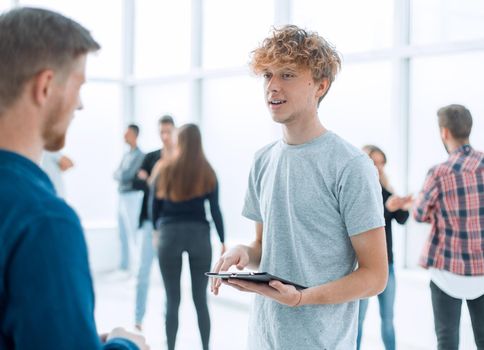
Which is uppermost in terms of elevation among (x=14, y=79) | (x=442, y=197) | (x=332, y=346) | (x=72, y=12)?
(x=72, y=12)

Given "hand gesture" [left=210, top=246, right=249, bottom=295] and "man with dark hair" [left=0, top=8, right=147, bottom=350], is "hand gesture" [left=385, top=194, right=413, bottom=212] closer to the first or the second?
"hand gesture" [left=210, top=246, right=249, bottom=295]

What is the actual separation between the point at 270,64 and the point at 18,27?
0.90m

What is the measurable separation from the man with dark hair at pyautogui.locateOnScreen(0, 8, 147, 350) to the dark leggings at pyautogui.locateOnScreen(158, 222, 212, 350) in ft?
9.54

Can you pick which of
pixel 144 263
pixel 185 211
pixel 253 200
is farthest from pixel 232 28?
pixel 253 200

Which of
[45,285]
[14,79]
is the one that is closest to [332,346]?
[45,285]

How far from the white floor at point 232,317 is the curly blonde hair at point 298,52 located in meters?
2.92

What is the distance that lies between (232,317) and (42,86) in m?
4.81

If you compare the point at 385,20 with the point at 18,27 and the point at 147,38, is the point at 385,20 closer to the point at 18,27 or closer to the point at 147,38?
the point at 147,38

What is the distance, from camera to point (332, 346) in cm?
158

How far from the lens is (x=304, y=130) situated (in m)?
1.67

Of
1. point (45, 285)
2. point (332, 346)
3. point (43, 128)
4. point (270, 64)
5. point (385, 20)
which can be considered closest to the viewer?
point (45, 285)

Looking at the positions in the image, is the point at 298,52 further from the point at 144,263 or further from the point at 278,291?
the point at 144,263

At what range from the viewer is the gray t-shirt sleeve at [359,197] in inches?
59.9

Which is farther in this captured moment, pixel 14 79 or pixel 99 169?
pixel 99 169
